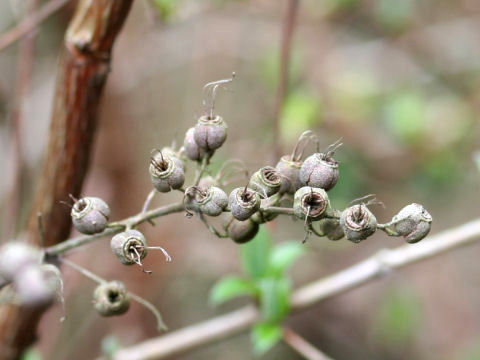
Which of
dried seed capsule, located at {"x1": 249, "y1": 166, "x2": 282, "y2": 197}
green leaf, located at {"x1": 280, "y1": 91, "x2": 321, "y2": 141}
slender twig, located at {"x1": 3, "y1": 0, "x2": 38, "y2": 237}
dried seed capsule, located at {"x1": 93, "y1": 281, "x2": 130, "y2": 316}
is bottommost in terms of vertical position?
dried seed capsule, located at {"x1": 93, "y1": 281, "x2": 130, "y2": 316}

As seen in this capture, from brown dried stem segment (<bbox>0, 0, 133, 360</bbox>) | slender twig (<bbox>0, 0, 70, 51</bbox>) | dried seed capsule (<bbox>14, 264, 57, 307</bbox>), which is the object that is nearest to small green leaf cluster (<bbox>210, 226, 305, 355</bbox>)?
brown dried stem segment (<bbox>0, 0, 133, 360</bbox>)

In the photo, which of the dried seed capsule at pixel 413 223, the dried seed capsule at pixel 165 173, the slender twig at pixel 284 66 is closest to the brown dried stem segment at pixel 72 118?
the dried seed capsule at pixel 165 173

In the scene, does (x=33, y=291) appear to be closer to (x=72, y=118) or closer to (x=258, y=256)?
(x=72, y=118)

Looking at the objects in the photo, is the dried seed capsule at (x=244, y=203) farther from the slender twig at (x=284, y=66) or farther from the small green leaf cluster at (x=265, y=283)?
the slender twig at (x=284, y=66)

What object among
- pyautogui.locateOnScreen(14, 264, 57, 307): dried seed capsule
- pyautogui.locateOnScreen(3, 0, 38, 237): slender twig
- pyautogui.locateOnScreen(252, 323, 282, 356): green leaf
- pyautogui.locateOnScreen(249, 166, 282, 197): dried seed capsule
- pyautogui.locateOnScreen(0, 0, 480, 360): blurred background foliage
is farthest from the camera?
pyautogui.locateOnScreen(0, 0, 480, 360): blurred background foliage

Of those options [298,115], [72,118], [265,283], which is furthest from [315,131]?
[72,118]

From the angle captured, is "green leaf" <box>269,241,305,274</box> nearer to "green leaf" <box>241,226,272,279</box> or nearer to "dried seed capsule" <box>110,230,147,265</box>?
"green leaf" <box>241,226,272,279</box>

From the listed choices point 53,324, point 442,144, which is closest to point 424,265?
point 442,144
